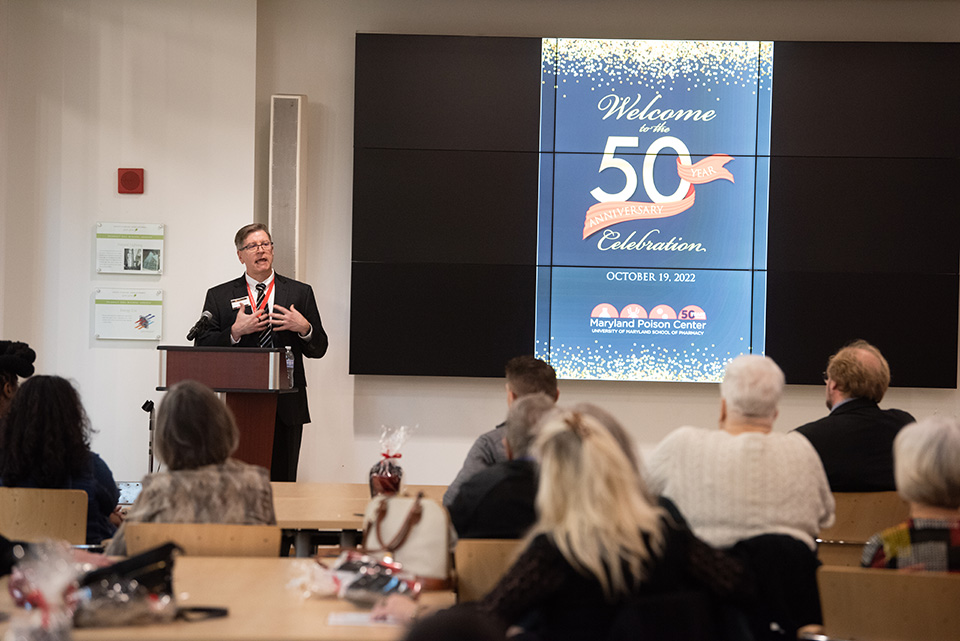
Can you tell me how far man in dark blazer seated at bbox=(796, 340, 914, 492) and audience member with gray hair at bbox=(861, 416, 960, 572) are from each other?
4.02 feet

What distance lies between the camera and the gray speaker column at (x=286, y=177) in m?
6.78

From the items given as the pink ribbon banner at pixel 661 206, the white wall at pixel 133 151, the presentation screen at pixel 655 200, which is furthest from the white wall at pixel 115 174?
the pink ribbon banner at pixel 661 206

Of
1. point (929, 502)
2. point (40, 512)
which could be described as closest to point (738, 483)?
point (929, 502)

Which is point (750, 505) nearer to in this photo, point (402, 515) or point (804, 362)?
point (402, 515)

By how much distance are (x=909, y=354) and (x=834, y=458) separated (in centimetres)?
333

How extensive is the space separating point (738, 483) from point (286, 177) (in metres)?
4.75

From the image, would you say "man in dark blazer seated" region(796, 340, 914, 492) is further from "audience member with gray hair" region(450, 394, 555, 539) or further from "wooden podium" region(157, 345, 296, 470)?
"wooden podium" region(157, 345, 296, 470)

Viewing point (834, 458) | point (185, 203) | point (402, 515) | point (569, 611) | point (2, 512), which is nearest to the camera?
point (569, 611)

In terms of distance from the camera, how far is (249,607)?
2330 mm

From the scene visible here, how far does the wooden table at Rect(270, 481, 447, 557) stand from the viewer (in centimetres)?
349

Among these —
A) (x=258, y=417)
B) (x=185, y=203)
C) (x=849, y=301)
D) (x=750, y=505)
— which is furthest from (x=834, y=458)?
(x=185, y=203)

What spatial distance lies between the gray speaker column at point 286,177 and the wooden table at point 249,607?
416 cm

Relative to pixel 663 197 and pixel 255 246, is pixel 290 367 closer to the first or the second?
pixel 255 246

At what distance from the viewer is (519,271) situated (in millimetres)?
6773
